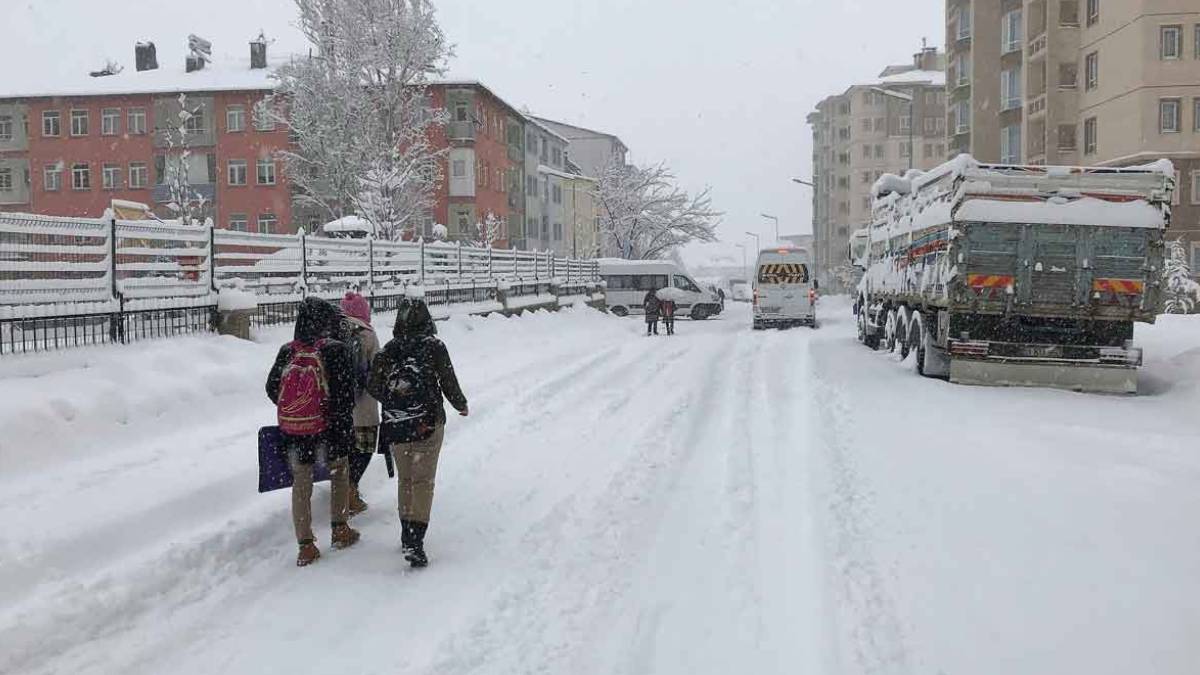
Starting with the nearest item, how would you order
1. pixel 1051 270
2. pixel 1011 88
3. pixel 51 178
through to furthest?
pixel 1051 270 → pixel 1011 88 → pixel 51 178

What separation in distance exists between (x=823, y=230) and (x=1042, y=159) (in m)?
72.1

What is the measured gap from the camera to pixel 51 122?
57.7 metres

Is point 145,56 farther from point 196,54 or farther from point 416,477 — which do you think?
point 416,477

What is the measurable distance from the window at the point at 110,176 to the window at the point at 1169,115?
5456 cm

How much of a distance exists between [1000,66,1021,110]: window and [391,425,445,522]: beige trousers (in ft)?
156

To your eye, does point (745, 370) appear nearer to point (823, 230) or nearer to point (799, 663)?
point (799, 663)

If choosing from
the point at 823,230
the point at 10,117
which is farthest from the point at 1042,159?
the point at 823,230

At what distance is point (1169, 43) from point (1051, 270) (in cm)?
2907

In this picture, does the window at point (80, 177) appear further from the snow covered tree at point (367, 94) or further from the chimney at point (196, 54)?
the snow covered tree at point (367, 94)

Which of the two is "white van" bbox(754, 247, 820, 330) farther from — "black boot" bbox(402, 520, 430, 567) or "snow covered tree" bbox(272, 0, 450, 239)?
"black boot" bbox(402, 520, 430, 567)

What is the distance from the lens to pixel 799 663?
450cm

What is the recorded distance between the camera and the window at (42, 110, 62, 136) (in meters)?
57.6

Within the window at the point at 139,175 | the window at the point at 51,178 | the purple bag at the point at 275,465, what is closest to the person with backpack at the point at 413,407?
the purple bag at the point at 275,465

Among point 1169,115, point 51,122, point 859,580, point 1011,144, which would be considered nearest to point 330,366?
point 859,580
